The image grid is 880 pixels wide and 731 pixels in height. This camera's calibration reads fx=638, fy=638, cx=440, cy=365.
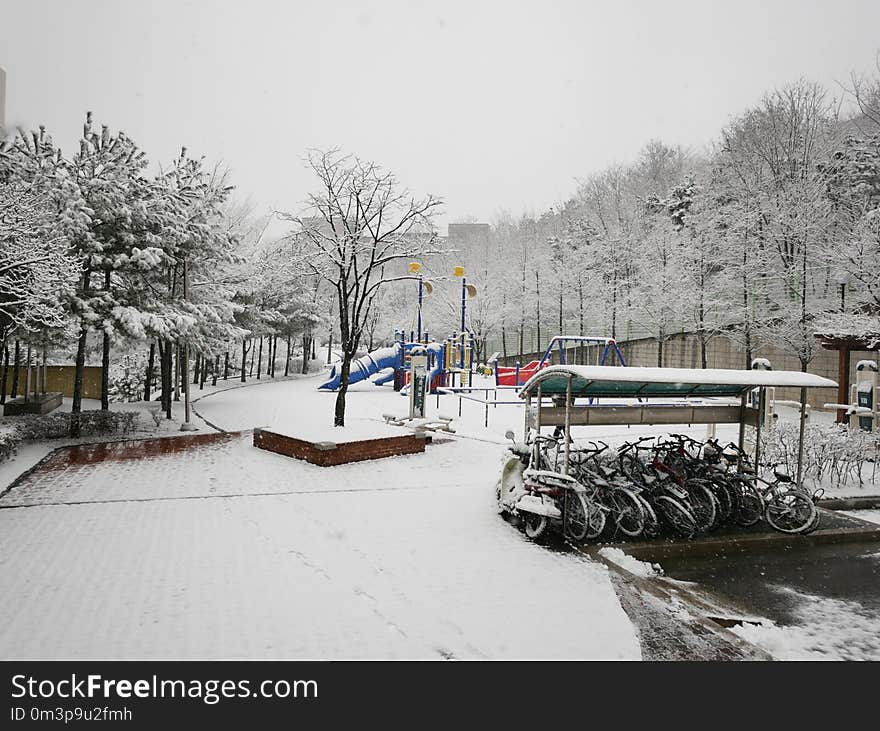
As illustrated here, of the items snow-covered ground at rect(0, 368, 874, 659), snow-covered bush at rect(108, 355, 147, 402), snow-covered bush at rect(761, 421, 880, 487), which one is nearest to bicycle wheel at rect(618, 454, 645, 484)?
snow-covered ground at rect(0, 368, 874, 659)

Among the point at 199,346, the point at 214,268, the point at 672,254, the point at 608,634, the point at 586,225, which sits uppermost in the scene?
the point at 586,225

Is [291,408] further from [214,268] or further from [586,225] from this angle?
[586,225]

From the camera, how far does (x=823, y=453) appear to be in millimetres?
10641

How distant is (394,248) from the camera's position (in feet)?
56.2

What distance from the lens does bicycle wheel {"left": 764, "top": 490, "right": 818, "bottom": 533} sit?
8.08m

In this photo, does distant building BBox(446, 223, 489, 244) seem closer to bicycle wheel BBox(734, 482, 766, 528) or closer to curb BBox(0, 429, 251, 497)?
curb BBox(0, 429, 251, 497)

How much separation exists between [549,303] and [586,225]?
223 inches

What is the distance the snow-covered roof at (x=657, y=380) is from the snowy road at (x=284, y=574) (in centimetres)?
201

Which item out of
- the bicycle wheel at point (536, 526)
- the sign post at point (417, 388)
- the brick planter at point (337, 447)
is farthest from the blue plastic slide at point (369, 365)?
the bicycle wheel at point (536, 526)

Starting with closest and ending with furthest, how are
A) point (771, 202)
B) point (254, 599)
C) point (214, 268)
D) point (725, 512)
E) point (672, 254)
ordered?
point (254, 599) < point (725, 512) < point (214, 268) < point (771, 202) < point (672, 254)

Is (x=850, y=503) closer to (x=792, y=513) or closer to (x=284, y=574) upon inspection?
(x=792, y=513)

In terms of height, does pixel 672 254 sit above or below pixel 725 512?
above

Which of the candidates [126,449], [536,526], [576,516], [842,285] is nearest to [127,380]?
[126,449]

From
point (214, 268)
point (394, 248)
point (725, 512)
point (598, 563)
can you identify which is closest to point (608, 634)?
point (598, 563)
